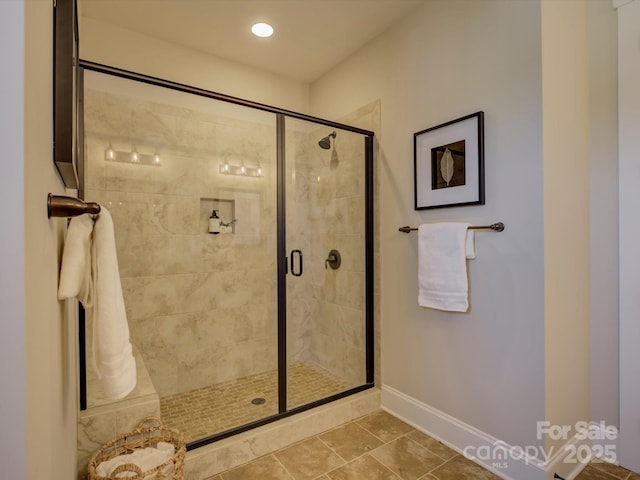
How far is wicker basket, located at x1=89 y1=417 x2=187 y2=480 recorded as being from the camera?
1.33 metres

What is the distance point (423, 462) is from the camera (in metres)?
1.82

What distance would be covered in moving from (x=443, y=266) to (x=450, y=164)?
597 millimetres

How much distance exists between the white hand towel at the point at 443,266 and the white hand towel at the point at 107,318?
1594 millimetres

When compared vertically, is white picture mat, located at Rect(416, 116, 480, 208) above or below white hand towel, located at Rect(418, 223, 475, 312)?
above

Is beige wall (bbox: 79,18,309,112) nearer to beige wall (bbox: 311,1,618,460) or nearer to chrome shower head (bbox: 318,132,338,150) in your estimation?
chrome shower head (bbox: 318,132,338,150)

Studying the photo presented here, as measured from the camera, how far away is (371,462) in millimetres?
1830

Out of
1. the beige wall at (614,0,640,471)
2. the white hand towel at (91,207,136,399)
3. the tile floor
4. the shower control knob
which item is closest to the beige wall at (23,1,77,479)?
the white hand towel at (91,207,136,399)

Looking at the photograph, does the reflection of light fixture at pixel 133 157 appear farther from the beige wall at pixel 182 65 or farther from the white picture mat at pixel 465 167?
the white picture mat at pixel 465 167

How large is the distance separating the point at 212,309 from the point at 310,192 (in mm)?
1240


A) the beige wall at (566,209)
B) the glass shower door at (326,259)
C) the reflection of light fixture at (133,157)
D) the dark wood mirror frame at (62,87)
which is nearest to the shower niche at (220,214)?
the reflection of light fixture at (133,157)

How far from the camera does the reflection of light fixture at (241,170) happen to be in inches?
106

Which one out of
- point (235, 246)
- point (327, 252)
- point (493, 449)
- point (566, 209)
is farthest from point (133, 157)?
point (493, 449)

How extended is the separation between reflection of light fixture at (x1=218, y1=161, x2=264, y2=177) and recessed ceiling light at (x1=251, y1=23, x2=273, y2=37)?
37.7 inches

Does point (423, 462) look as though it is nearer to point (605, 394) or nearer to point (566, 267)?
point (605, 394)
